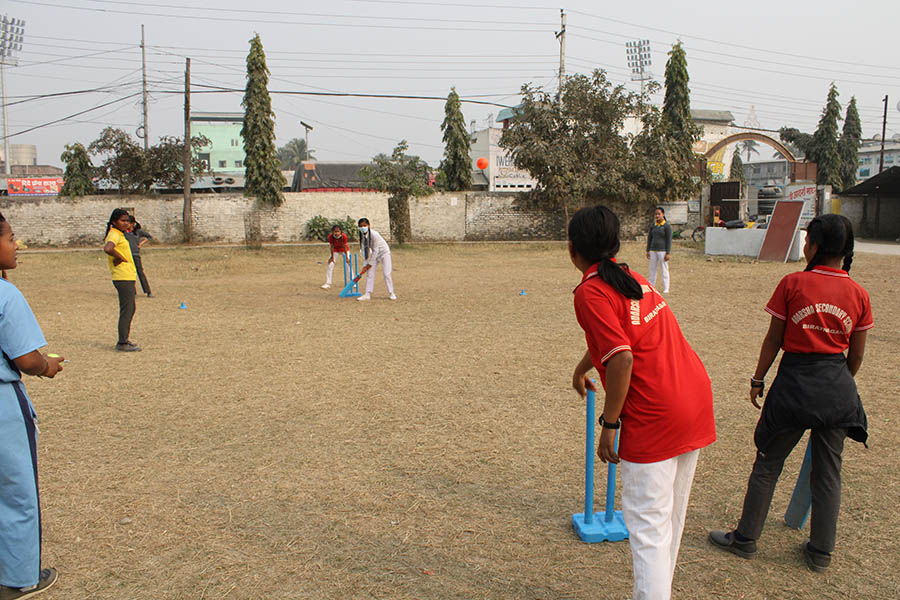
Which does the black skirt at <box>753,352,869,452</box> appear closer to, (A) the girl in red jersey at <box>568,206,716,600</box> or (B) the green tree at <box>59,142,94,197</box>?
(A) the girl in red jersey at <box>568,206,716,600</box>

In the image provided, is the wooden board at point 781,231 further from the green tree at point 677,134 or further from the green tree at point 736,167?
the green tree at point 736,167

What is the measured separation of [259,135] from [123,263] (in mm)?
21020

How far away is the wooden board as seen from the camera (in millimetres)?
18859

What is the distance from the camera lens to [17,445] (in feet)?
9.73

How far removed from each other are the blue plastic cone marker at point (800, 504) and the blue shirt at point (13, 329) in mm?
4100

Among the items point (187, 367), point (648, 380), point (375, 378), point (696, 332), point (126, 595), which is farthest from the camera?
point (696, 332)

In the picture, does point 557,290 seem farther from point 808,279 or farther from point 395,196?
point 395,196

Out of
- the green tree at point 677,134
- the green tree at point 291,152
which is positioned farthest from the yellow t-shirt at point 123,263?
the green tree at point 291,152

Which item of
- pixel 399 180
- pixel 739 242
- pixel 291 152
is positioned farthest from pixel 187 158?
pixel 291 152

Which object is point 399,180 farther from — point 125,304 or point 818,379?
point 818,379

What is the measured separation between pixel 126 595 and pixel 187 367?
4.88 metres

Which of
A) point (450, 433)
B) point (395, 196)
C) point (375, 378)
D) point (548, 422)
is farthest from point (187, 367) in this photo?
point (395, 196)

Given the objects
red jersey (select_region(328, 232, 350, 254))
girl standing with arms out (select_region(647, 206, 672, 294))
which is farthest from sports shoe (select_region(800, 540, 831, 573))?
red jersey (select_region(328, 232, 350, 254))

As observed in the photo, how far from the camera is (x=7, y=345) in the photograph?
2.91 meters
